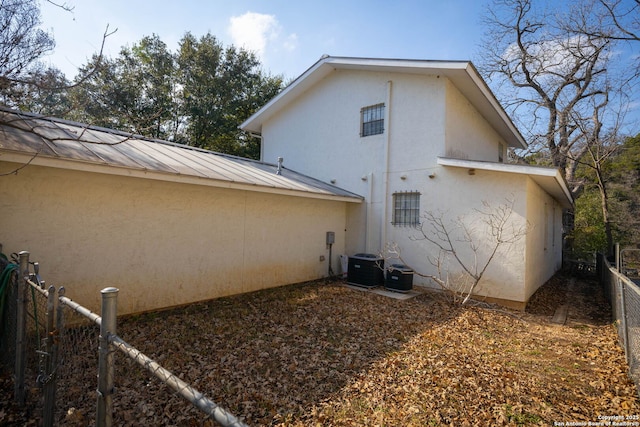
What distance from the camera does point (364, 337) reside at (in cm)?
518

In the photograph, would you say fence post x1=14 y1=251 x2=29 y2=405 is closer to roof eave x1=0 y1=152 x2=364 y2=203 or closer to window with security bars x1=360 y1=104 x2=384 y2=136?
roof eave x1=0 y1=152 x2=364 y2=203

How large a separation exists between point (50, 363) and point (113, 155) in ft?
13.8

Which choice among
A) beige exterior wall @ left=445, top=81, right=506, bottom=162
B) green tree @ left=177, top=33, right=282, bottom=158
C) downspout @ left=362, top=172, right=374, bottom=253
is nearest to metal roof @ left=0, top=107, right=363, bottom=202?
downspout @ left=362, top=172, right=374, bottom=253

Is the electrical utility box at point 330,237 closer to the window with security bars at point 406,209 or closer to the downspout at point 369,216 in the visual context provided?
the downspout at point 369,216

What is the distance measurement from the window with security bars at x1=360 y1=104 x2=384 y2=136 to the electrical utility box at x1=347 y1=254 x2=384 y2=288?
14.2 ft

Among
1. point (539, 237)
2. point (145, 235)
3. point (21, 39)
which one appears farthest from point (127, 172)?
point (539, 237)

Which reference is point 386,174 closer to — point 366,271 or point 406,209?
point 406,209

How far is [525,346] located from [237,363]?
4.76m

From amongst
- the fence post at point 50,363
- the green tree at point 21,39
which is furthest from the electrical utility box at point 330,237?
the fence post at point 50,363

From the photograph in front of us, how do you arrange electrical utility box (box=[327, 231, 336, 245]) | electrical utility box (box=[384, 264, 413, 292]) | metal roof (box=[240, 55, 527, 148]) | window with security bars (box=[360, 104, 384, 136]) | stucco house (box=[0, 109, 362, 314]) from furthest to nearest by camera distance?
window with security bars (box=[360, 104, 384, 136]), electrical utility box (box=[327, 231, 336, 245]), metal roof (box=[240, 55, 527, 148]), electrical utility box (box=[384, 264, 413, 292]), stucco house (box=[0, 109, 362, 314])

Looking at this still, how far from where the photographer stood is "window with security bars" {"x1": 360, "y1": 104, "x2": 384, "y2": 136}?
33.4 ft

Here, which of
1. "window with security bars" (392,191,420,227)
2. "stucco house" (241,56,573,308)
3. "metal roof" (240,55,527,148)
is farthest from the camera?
"window with security bars" (392,191,420,227)

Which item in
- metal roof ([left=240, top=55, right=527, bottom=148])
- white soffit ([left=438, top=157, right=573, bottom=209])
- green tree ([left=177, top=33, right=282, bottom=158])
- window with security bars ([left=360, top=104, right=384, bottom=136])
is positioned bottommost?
white soffit ([left=438, top=157, right=573, bottom=209])

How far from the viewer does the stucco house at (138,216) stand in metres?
4.62
